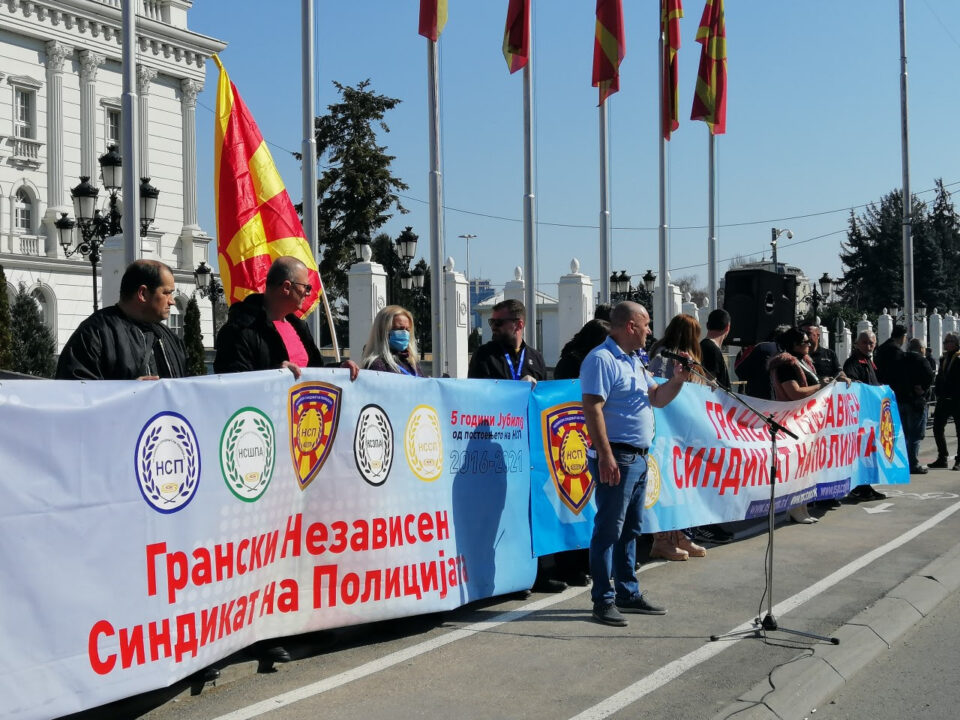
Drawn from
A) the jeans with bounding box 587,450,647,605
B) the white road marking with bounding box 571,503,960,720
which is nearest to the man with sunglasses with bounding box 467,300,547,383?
the jeans with bounding box 587,450,647,605

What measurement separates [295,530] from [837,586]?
4073 millimetres

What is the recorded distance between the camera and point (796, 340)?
1102cm

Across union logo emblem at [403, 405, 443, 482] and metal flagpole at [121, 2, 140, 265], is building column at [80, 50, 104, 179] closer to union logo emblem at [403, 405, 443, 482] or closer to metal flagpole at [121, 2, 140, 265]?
metal flagpole at [121, 2, 140, 265]

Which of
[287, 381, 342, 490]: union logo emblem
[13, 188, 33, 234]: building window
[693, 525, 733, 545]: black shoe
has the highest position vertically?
[13, 188, 33, 234]: building window

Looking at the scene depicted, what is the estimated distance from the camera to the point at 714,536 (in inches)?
391

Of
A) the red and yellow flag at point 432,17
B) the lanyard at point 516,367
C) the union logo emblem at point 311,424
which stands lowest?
the union logo emblem at point 311,424

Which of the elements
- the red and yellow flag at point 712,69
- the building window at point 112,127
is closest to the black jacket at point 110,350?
the red and yellow flag at point 712,69

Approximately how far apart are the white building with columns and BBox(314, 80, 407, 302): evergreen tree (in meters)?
7.82

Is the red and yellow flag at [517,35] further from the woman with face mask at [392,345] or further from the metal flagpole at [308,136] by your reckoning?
the woman with face mask at [392,345]

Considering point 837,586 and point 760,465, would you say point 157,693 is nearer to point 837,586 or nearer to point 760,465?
point 837,586

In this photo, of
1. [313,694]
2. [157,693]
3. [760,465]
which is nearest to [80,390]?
[157,693]

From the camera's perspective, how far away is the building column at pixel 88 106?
45469 millimetres

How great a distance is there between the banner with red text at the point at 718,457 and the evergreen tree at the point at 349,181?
45.7 metres

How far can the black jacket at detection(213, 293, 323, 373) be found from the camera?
604cm
